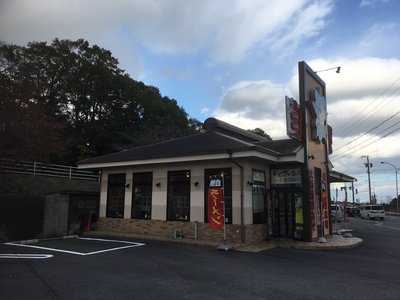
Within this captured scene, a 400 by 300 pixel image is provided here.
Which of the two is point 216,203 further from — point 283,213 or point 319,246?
point 319,246

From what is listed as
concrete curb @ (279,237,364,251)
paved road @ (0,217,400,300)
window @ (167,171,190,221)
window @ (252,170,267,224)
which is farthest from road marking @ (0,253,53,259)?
concrete curb @ (279,237,364,251)

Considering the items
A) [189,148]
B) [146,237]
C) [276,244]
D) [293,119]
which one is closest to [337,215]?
[293,119]

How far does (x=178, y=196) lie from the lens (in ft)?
49.9

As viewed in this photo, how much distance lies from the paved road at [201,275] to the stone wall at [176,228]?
5.74ft

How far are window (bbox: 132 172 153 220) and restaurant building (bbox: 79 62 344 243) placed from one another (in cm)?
4

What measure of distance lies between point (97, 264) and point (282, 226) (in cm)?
820

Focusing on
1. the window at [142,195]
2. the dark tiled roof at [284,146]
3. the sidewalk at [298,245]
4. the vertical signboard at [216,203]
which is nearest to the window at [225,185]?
the vertical signboard at [216,203]

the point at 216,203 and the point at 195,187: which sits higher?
the point at 195,187

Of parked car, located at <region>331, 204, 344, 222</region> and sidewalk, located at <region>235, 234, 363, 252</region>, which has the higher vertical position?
parked car, located at <region>331, 204, 344, 222</region>

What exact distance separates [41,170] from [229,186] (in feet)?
42.5

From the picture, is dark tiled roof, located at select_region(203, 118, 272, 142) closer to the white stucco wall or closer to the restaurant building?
the restaurant building

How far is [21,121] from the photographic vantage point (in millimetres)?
16469

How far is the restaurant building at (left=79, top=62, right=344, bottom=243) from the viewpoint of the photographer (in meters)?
13.7

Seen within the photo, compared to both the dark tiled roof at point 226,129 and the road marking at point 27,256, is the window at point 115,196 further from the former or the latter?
the road marking at point 27,256
